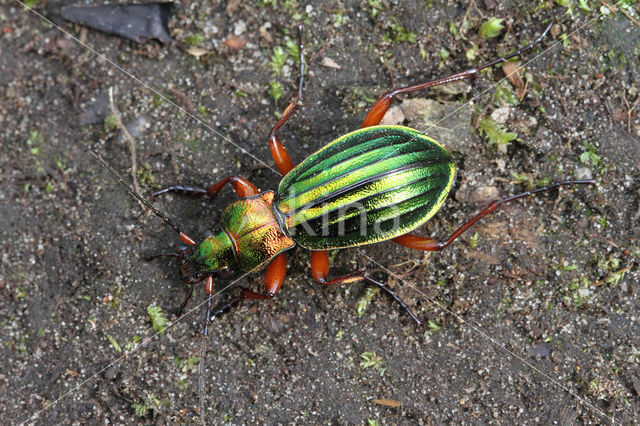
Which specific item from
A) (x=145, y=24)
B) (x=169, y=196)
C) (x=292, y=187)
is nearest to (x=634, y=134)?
(x=292, y=187)

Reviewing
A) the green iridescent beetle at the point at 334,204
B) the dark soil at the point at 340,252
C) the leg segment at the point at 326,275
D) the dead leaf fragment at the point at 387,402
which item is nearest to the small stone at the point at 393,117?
the dark soil at the point at 340,252

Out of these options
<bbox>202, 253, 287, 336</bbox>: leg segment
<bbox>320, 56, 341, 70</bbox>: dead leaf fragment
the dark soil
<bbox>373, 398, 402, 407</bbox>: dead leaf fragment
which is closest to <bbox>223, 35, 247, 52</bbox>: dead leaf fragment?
the dark soil

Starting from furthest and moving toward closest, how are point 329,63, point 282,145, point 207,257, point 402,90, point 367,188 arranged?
point 329,63
point 282,145
point 402,90
point 207,257
point 367,188

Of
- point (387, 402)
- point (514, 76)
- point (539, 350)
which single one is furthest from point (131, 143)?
point (539, 350)

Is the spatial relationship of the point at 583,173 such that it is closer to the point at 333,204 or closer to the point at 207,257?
the point at 333,204

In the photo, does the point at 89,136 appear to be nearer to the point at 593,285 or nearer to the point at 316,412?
the point at 316,412

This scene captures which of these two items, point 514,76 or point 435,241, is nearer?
point 435,241
